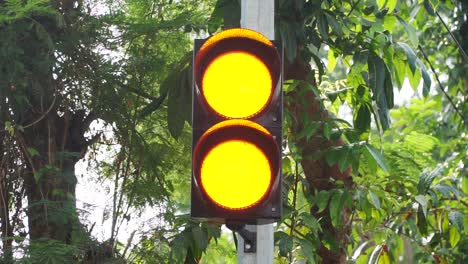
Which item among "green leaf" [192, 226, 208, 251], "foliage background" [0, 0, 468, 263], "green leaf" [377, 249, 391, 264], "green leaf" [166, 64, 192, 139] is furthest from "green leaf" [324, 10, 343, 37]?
"green leaf" [377, 249, 391, 264]

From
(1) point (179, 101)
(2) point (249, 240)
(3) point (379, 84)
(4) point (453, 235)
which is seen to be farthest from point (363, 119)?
(2) point (249, 240)

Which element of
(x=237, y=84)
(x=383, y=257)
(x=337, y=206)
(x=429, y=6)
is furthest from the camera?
(x=429, y=6)

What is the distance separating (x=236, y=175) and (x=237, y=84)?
1.16 ft

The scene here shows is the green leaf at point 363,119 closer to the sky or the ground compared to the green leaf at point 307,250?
closer to the sky

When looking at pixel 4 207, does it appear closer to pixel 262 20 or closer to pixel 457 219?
pixel 262 20

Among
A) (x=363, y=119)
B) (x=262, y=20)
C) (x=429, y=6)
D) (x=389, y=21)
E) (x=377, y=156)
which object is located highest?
(x=429, y=6)

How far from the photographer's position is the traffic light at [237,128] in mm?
→ 3977

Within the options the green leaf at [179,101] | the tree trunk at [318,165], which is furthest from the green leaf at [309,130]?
the green leaf at [179,101]

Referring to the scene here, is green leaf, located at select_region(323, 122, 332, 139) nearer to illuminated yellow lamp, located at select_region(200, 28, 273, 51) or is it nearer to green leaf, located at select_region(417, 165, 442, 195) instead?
green leaf, located at select_region(417, 165, 442, 195)

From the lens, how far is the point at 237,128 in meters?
4.01

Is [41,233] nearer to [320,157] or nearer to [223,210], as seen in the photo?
[320,157]

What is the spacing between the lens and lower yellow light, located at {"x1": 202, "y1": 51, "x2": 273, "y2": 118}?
408 cm

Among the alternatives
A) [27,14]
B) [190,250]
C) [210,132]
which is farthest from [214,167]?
[27,14]

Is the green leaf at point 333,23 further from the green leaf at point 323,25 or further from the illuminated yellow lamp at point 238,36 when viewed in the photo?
the illuminated yellow lamp at point 238,36
